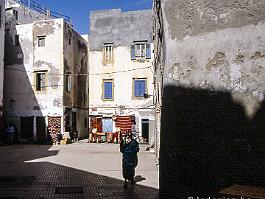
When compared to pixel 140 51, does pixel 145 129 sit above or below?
below

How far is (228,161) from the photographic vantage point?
5.88 metres

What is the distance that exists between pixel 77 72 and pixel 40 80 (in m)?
4.06

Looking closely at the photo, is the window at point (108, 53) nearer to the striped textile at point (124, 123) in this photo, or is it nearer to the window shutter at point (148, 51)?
the window shutter at point (148, 51)

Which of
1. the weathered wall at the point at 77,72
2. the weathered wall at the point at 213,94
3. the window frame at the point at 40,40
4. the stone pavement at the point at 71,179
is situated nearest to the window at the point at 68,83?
the weathered wall at the point at 77,72

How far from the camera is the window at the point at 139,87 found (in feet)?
85.4

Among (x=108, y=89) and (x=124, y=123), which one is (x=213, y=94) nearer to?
(x=124, y=123)

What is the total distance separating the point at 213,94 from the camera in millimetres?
6117

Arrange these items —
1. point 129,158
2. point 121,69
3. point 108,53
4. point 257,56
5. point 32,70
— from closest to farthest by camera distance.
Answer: point 257,56 → point 129,158 → point 32,70 → point 121,69 → point 108,53

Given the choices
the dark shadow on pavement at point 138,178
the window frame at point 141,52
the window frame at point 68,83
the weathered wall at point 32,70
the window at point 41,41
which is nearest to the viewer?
the dark shadow on pavement at point 138,178

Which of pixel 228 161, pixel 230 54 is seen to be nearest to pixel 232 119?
pixel 228 161

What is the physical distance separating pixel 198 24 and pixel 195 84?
3.78ft

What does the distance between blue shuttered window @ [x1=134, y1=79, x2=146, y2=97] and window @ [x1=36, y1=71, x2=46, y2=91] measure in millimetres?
7302

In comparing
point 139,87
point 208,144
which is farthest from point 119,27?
point 208,144

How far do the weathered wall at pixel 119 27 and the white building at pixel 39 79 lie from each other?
2.41 meters
